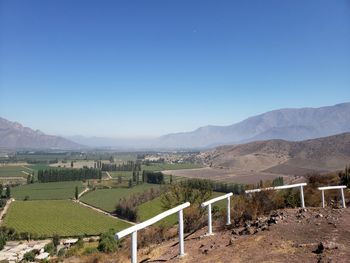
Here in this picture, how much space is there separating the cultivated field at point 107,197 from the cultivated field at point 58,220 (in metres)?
4.81

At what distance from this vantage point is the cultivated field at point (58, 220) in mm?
Result: 77625

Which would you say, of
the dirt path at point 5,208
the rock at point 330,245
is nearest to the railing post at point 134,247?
the rock at point 330,245

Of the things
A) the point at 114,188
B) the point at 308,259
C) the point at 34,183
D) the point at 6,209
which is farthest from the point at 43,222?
the point at 308,259

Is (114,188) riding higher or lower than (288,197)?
lower

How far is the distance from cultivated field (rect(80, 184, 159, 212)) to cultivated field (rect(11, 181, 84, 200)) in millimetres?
8127

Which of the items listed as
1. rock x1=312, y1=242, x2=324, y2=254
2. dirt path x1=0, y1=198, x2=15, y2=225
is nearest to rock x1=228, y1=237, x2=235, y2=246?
rock x1=312, y1=242, x2=324, y2=254

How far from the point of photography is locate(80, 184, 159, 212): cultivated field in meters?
99.7

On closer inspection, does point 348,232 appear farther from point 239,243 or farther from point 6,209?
point 6,209

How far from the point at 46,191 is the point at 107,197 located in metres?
31.0

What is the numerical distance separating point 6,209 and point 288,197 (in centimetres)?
10299

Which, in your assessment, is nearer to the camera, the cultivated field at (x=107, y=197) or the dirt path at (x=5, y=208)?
the dirt path at (x=5, y=208)

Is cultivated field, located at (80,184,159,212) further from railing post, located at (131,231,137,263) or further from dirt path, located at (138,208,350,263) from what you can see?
railing post, located at (131,231,137,263)

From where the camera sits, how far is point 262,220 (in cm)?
953

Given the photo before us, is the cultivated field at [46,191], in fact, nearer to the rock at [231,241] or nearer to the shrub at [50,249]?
the shrub at [50,249]
